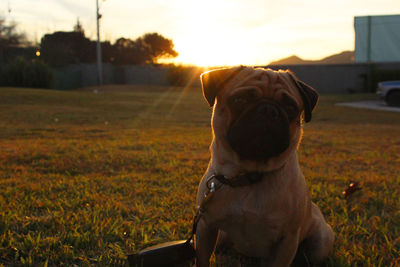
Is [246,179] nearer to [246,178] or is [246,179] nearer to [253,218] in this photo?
[246,178]

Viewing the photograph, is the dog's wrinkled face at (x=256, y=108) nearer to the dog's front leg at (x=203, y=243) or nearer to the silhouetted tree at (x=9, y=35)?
the dog's front leg at (x=203, y=243)

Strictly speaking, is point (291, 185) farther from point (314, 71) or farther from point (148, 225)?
point (314, 71)

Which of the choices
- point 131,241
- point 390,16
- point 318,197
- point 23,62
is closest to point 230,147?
point 131,241

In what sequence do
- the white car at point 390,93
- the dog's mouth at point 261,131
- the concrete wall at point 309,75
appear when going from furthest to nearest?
the concrete wall at point 309,75
the white car at point 390,93
the dog's mouth at point 261,131

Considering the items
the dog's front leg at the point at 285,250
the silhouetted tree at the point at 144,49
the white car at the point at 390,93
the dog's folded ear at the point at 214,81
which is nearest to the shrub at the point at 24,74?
the white car at the point at 390,93

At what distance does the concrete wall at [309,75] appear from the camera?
89.9 ft

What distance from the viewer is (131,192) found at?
3.86 m

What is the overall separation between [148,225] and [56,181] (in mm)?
1698

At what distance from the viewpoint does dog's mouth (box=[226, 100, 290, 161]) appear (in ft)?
6.38

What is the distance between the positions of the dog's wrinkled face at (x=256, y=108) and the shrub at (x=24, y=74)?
77.5 feet

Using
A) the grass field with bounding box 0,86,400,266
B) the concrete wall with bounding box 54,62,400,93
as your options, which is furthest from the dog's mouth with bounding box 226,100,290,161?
the concrete wall with bounding box 54,62,400,93

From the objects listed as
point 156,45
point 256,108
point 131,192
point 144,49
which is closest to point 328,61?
point 156,45

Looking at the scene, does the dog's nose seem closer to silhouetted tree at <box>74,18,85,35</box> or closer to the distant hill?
the distant hill

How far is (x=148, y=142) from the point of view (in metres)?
7.01
